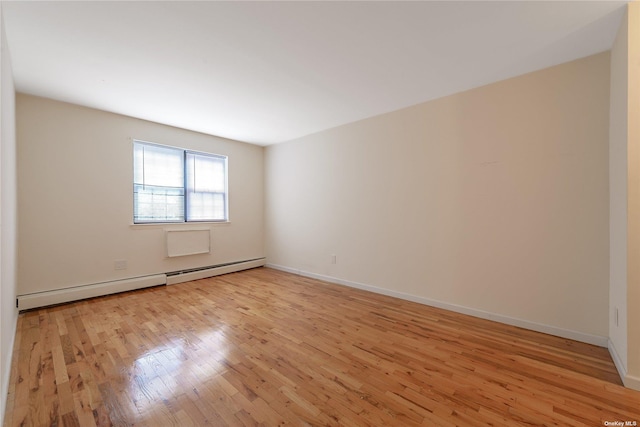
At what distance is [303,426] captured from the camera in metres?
1.37

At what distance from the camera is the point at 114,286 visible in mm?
3551

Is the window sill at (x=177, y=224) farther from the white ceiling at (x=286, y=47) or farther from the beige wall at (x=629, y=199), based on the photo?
the beige wall at (x=629, y=199)

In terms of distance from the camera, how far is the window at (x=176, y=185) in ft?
→ 13.0

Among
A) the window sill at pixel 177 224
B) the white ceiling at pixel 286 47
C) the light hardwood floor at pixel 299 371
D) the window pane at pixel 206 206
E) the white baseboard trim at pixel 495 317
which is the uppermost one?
the white ceiling at pixel 286 47

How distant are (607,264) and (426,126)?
7.24 ft

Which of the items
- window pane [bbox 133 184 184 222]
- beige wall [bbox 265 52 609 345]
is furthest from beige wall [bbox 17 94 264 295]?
beige wall [bbox 265 52 609 345]

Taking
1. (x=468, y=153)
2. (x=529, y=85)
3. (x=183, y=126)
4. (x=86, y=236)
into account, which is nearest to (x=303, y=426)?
(x=468, y=153)

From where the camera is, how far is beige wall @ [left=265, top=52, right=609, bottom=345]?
7.43ft

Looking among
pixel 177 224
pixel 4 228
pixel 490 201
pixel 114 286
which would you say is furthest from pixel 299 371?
pixel 177 224

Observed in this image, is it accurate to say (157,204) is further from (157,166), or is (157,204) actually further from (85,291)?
(85,291)

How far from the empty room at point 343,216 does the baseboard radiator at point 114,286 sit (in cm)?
3

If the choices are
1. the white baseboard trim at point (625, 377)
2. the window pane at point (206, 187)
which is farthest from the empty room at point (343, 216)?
the window pane at point (206, 187)

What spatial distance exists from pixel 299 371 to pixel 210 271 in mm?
3321

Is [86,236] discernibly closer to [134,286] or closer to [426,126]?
[134,286]
